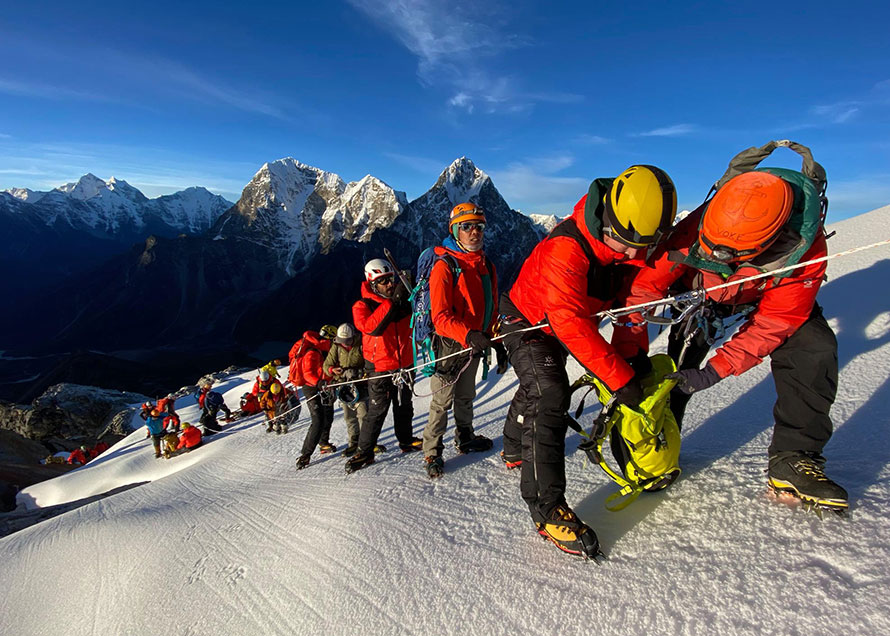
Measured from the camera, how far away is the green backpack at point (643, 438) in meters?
2.31

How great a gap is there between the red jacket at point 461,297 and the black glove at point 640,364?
4.08 feet

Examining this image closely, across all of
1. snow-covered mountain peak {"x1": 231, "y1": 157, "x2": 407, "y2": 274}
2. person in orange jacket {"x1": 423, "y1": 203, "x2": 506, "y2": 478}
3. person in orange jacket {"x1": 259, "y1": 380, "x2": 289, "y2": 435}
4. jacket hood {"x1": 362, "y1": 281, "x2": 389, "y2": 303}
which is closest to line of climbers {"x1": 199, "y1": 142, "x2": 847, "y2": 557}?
person in orange jacket {"x1": 423, "y1": 203, "x2": 506, "y2": 478}

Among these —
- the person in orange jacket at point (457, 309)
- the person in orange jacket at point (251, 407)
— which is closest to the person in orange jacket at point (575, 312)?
the person in orange jacket at point (457, 309)

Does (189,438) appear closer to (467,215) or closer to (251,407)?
(251,407)

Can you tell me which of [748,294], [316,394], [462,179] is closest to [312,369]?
[316,394]

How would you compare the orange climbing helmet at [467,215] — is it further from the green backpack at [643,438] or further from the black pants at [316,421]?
the black pants at [316,421]

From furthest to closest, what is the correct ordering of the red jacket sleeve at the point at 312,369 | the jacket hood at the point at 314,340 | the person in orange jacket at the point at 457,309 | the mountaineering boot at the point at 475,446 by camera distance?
the jacket hood at the point at 314,340 < the red jacket sleeve at the point at 312,369 < the mountaineering boot at the point at 475,446 < the person in orange jacket at the point at 457,309

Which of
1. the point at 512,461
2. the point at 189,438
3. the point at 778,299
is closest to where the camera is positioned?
the point at 778,299

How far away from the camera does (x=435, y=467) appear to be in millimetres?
3658

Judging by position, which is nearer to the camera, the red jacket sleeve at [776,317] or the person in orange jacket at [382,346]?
the red jacket sleeve at [776,317]

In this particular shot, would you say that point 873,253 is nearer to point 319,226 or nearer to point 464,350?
point 464,350

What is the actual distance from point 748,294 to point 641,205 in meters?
0.89

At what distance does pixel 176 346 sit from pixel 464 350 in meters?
134

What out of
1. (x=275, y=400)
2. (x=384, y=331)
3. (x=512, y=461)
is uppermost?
(x=384, y=331)
